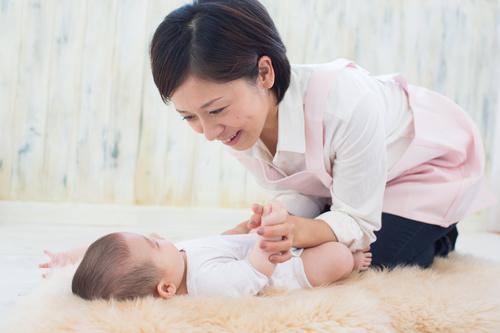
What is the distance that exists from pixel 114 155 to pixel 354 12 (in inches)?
53.2

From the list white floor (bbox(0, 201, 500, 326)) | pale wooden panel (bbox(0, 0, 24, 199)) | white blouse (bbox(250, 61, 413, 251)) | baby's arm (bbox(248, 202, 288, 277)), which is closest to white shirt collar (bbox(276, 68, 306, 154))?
white blouse (bbox(250, 61, 413, 251))

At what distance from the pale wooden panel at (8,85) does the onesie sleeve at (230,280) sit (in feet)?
6.00

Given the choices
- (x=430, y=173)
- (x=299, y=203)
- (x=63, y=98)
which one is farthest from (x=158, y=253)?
(x=63, y=98)

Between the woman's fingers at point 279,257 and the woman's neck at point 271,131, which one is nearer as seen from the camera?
the woman's fingers at point 279,257

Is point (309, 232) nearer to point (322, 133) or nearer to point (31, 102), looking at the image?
point (322, 133)

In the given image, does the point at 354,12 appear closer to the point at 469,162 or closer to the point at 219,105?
the point at 469,162

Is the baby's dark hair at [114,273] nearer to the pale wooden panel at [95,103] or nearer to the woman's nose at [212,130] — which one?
the woman's nose at [212,130]

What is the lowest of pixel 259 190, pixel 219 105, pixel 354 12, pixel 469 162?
pixel 259 190

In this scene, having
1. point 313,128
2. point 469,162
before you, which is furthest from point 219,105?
point 469,162

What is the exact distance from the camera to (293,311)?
113cm

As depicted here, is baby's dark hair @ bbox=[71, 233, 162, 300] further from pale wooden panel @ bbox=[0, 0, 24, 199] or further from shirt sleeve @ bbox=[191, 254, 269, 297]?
pale wooden panel @ bbox=[0, 0, 24, 199]

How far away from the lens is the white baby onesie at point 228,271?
130 cm

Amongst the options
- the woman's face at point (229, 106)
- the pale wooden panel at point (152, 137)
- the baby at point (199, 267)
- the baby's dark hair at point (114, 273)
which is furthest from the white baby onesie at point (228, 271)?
the pale wooden panel at point (152, 137)

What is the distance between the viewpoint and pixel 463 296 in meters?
1.31
